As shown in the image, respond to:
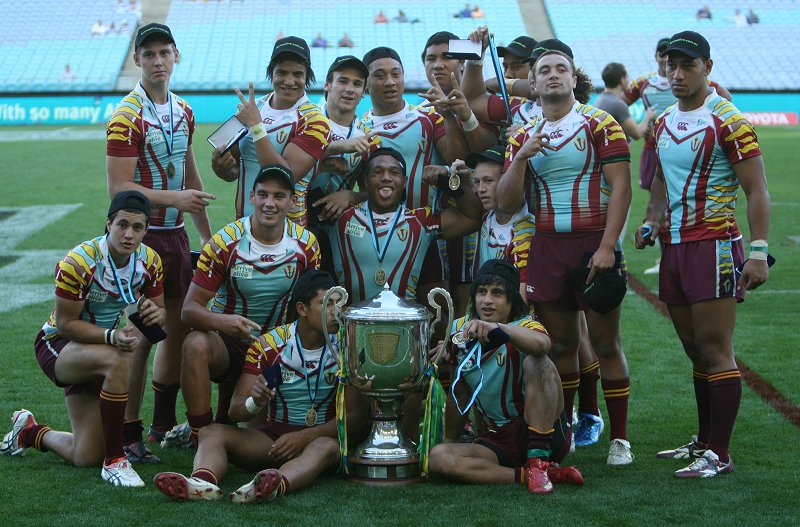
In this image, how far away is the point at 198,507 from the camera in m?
4.14

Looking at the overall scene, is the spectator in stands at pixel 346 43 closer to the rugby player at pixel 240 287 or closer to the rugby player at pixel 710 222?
the rugby player at pixel 240 287

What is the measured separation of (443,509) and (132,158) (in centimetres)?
227

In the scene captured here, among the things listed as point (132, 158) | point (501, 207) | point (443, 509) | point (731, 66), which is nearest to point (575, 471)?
point (443, 509)

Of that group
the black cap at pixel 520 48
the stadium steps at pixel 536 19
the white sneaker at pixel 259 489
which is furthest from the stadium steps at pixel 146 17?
the white sneaker at pixel 259 489

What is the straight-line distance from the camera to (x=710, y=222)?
15.6 ft

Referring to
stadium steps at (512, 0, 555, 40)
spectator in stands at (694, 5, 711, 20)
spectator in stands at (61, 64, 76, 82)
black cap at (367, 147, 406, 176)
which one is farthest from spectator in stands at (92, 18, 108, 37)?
black cap at (367, 147, 406, 176)

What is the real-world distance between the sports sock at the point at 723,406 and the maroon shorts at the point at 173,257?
2579 millimetres

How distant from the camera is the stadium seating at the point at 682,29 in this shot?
4022 centimetres

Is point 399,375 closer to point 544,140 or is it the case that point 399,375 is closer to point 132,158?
→ point 544,140

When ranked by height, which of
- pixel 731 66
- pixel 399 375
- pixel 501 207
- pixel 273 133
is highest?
pixel 731 66

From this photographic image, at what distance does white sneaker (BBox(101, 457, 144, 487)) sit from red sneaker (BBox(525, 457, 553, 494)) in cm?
160

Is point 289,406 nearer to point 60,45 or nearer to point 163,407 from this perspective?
point 163,407

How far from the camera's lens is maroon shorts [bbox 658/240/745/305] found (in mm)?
4676

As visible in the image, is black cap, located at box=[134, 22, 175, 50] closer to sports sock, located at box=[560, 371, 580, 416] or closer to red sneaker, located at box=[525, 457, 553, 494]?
sports sock, located at box=[560, 371, 580, 416]
